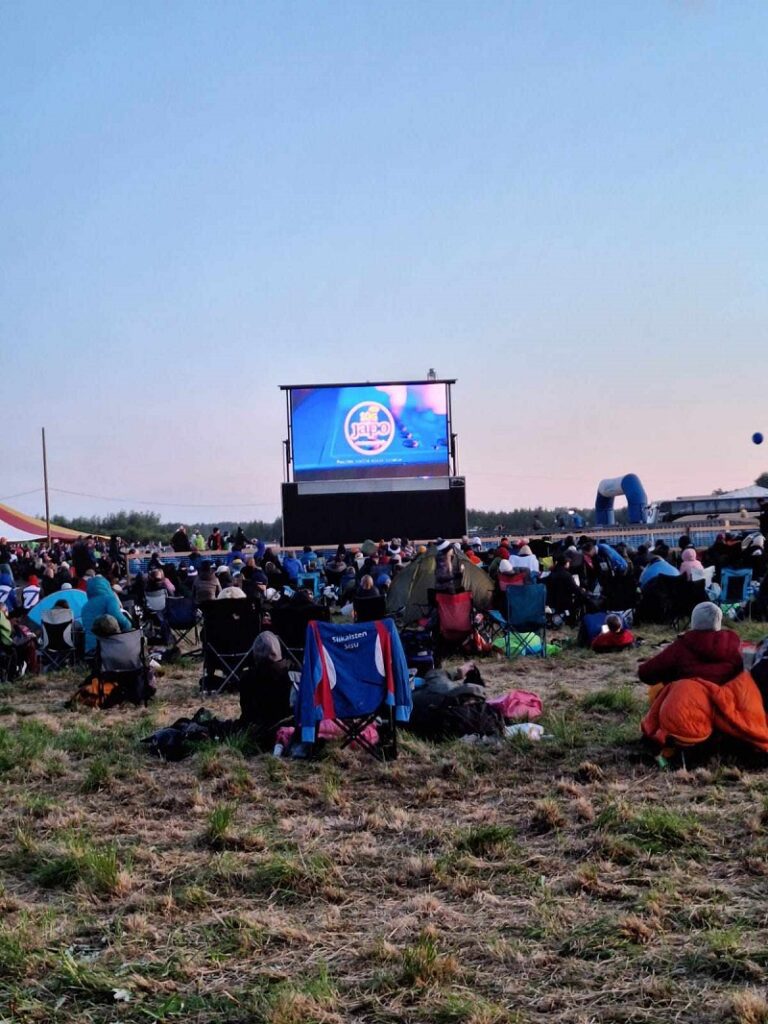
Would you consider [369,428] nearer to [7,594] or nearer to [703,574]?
[7,594]

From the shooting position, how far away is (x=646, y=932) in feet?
13.1

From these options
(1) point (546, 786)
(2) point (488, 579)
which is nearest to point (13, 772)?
(1) point (546, 786)

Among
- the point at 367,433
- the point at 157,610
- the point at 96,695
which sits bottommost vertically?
the point at 96,695

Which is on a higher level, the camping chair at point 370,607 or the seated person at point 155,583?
the seated person at point 155,583

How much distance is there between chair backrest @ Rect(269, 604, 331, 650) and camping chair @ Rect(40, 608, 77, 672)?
2663 mm

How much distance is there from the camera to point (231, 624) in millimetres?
9805

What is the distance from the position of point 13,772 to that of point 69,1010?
3700 millimetres

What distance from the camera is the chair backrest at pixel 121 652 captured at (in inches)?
378

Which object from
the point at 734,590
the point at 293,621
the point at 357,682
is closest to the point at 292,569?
the point at 734,590

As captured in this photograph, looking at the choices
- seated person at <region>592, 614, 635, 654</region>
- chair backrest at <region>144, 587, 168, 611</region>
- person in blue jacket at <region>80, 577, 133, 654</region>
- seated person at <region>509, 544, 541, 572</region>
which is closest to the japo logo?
seated person at <region>509, 544, 541, 572</region>

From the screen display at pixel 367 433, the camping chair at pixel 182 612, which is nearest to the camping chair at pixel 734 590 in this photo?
the camping chair at pixel 182 612

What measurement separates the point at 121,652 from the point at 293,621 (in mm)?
1492

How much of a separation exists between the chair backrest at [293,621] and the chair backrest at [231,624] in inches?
10.5

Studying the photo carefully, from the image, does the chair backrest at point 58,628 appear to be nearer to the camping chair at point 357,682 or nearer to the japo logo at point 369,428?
the camping chair at point 357,682
